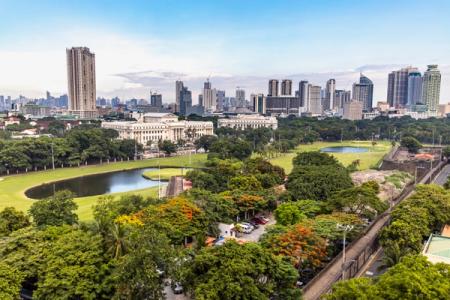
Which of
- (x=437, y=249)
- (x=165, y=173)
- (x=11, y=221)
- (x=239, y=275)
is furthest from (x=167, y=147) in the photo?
(x=239, y=275)

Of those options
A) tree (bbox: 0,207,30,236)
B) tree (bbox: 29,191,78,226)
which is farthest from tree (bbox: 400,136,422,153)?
Answer: tree (bbox: 0,207,30,236)

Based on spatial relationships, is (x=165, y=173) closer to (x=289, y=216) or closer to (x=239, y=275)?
(x=289, y=216)

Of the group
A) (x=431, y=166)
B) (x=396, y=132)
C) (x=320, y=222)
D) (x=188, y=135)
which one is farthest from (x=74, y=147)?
(x=396, y=132)

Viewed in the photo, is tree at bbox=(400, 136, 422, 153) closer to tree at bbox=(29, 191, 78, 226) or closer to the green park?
the green park

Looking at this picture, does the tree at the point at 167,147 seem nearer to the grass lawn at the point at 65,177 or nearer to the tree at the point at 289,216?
the grass lawn at the point at 65,177

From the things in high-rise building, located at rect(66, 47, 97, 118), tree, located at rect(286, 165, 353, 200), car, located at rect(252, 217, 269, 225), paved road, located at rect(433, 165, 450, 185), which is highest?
high-rise building, located at rect(66, 47, 97, 118)

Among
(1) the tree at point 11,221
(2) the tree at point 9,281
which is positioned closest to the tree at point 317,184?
(1) the tree at point 11,221

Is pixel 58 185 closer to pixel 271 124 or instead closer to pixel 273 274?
pixel 273 274
